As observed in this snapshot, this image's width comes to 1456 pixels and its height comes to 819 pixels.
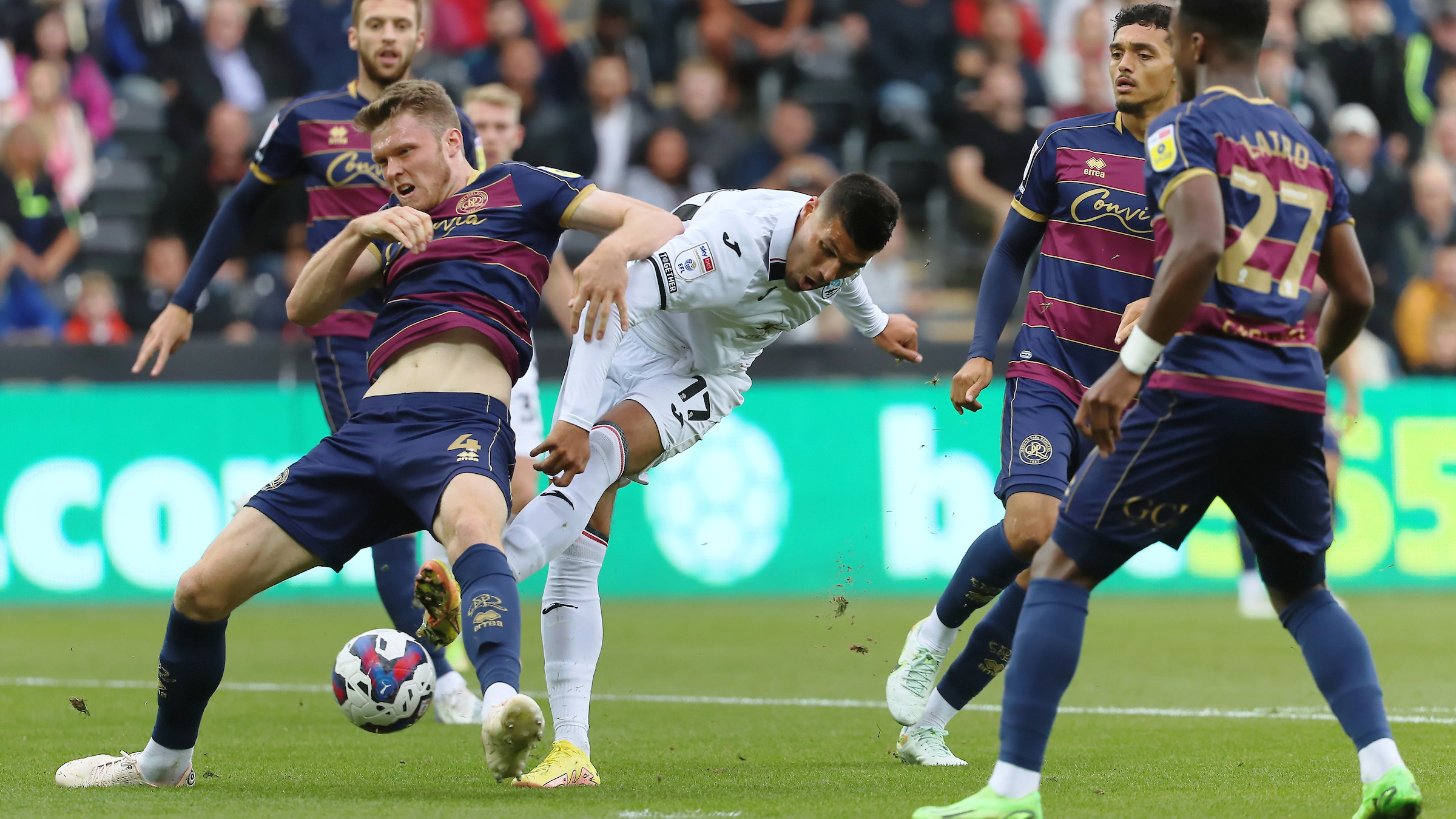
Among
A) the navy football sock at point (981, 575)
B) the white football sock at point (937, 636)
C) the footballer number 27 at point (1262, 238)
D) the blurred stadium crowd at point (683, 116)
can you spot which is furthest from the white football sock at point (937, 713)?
the blurred stadium crowd at point (683, 116)

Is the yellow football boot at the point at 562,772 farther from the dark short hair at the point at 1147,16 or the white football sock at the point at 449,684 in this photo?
the dark short hair at the point at 1147,16

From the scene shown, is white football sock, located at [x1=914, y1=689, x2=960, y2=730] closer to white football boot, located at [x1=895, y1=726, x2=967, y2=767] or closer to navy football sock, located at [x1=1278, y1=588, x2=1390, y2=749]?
white football boot, located at [x1=895, y1=726, x2=967, y2=767]

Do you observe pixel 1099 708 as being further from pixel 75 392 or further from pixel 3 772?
pixel 75 392

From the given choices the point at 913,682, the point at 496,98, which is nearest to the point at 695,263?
the point at 913,682

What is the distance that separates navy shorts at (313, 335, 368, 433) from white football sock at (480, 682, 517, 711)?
295 centimetres

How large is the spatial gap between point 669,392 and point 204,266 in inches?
103

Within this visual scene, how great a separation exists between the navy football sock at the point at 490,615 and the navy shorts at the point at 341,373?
2.65 meters

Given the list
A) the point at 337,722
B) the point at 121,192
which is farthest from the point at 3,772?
the point at 121,192

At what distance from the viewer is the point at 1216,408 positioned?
163 inches

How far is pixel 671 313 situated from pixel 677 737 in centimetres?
179

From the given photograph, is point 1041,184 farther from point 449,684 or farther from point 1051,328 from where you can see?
point 449,684

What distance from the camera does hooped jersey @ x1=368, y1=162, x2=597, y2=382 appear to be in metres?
5.27

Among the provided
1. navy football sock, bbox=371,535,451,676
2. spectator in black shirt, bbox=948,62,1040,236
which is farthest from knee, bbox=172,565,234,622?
spectator in black shirt, bbox=948,62,1040,236

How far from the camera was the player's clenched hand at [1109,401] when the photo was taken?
4.10m
